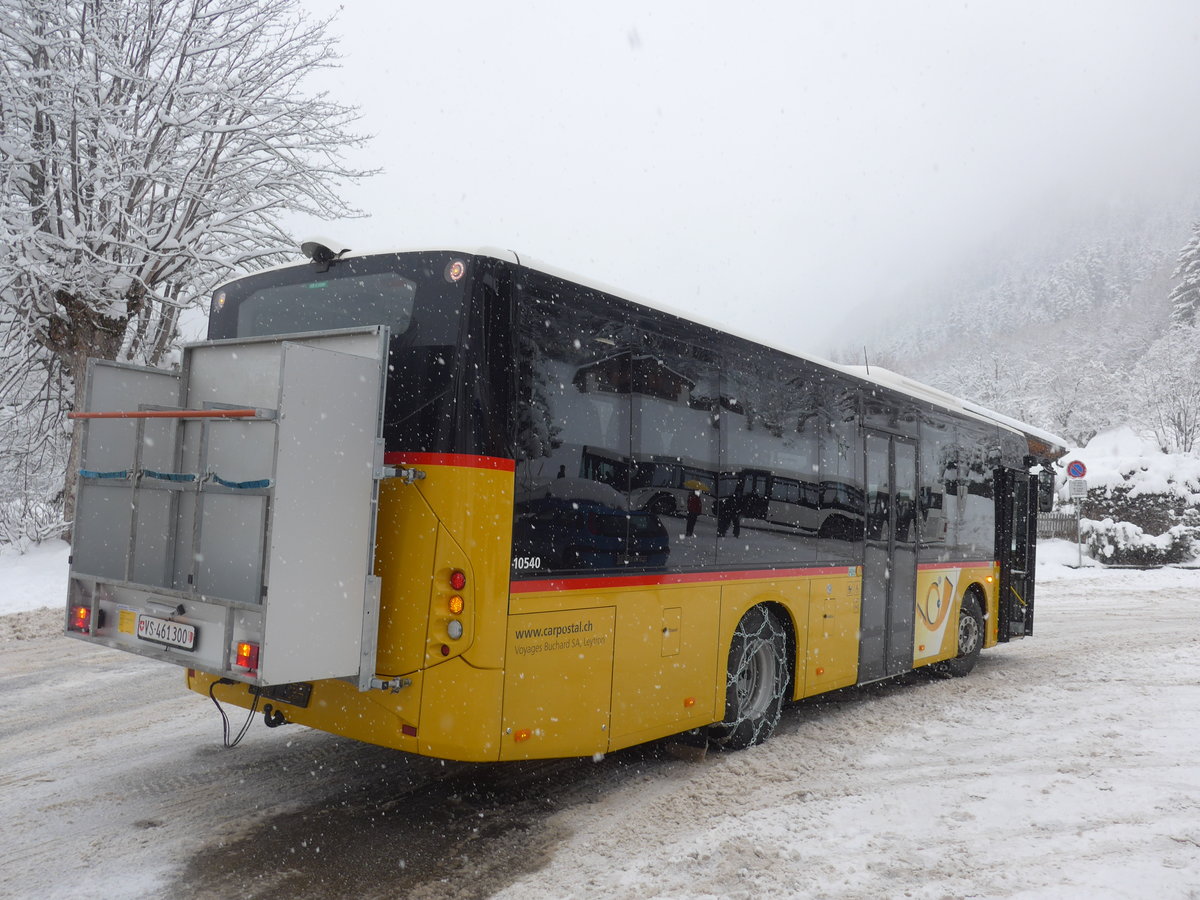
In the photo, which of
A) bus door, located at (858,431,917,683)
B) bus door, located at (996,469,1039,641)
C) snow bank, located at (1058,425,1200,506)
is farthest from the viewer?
snow bank, located at (1058,425,1200,506)

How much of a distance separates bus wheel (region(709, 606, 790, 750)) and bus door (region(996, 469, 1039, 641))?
5.49m

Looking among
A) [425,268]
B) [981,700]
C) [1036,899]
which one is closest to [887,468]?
[981,700]

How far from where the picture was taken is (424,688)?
4500 mm

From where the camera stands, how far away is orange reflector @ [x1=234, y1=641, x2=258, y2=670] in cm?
416

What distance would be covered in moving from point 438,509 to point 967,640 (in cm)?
806

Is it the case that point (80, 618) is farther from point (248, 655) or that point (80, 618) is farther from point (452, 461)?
point (452, 461)

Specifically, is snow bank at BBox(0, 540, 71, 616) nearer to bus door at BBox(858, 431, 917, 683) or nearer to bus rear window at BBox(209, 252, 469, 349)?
bus rear window at BBox(209, 252, 469, 349)

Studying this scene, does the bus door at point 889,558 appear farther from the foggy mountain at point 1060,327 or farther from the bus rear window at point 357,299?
the foggy mountain at point 1060,327

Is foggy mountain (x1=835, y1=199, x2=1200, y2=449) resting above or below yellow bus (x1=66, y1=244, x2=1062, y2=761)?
above

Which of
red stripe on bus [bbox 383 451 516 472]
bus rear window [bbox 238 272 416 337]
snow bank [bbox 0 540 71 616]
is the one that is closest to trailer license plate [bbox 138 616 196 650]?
red stripe on bus [bbox 383 451 516 472]

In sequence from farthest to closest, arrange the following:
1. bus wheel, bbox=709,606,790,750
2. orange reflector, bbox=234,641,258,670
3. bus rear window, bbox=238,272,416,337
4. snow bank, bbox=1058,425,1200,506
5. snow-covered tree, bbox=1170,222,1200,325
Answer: snow-covered tree, bbox=1170,222,1200,325 → snow bank, bbox=1058,425,1200,506 → bus wheel, bbox=709,606,790,750 → bus rear window, bbox=238,272,416,337 → orange reflector, bbox=234,641,258,670

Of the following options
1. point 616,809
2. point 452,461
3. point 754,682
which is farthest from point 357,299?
point 754,682

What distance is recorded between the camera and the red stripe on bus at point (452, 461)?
4.46 m

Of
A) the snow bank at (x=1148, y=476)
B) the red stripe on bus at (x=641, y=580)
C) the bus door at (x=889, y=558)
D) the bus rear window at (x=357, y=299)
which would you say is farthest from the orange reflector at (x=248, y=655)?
the snow bank at (x=1148, y=476)
